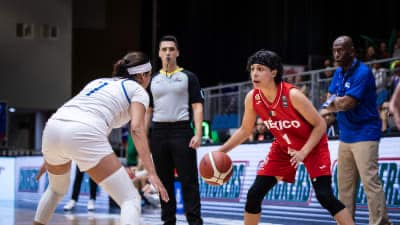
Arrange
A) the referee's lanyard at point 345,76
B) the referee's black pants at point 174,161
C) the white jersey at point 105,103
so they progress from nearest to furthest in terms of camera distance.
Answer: the white jersey at point 105,103
the referee's lanyard at point 345,76
the referee's black pants at point 174,161

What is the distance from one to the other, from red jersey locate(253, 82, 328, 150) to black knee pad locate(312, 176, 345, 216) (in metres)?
0.31

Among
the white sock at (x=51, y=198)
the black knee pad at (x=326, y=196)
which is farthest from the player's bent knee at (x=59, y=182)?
the black knee pad at (x=326, y=196)

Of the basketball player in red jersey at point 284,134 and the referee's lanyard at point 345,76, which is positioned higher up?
the referee's lanyard at point 345,76

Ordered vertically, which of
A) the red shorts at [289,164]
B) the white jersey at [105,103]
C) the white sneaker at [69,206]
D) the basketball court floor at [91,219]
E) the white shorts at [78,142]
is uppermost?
the white jersey at [105,103]

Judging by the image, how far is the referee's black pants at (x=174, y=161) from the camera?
7547 mm

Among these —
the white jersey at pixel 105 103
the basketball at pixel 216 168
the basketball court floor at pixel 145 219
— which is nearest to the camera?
the white jersey at pixel 105 103

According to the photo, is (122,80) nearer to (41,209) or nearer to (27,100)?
(41,209)

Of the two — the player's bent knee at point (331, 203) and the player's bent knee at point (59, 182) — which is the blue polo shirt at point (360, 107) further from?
the player's bent knee at point (59, 182)

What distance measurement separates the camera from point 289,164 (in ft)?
20.5

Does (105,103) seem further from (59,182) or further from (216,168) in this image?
(216,168)

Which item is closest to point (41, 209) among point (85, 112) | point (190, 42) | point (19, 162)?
point (85, 112)

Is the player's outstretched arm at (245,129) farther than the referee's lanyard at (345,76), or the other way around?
the referee's lanyard at (345,76)

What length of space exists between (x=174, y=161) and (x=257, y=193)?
1716 mm

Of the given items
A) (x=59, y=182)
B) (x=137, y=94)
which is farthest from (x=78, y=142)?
(x=59, y=182)
